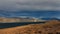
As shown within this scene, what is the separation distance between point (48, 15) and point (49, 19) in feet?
0.65

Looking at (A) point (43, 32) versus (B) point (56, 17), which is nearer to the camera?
→ (A) point (43, 32)

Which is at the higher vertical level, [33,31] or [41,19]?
[41,19]

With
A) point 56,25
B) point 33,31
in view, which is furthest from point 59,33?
point 33,31

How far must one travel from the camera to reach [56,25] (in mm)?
6598

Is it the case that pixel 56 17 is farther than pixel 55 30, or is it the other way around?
pixel 56 17

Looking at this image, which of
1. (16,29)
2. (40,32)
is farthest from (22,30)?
(40,32)

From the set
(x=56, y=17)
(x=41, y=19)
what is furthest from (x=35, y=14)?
(x=56, y=17)

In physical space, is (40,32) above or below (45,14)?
below

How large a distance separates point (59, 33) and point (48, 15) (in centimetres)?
116

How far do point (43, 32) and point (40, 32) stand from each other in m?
0.13

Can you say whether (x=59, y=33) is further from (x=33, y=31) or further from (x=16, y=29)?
(x=16, y=29)

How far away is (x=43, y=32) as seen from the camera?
6.07 m

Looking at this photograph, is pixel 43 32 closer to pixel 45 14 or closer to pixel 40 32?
pixel 40 32

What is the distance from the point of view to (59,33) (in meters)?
6.04
